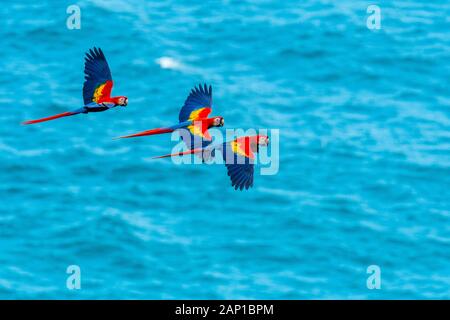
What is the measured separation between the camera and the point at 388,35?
107 metres

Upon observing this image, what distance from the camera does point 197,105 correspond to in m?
47.1

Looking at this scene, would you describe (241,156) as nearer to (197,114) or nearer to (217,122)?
(217,122)

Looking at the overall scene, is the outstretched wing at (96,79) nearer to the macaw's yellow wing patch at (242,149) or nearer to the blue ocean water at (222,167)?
the macaw's yellow wing patch at (242,149)

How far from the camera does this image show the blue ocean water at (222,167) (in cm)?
9231

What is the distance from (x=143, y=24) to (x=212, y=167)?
498 inches

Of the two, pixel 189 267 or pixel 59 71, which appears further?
pixel 59 71

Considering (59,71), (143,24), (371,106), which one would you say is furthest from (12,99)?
(371,106)

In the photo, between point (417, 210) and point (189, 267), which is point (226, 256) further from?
point (417, 210)

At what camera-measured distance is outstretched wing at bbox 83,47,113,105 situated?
45.1 m

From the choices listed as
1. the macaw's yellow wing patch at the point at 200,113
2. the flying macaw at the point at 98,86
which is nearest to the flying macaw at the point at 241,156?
the macaw's yellow wing patch at the point at 200,113

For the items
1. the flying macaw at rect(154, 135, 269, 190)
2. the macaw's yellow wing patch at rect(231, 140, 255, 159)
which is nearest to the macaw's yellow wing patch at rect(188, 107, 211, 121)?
the flying macaw at rect(154, 135, 269, 190)

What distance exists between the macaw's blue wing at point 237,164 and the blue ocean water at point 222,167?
141ft

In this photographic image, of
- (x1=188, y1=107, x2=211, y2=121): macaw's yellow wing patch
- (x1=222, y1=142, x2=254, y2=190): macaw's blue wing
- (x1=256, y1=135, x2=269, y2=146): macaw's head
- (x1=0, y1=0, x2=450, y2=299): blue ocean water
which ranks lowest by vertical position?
(x1=222, y1=142, x2=254, y2=190): macaw's blue wing

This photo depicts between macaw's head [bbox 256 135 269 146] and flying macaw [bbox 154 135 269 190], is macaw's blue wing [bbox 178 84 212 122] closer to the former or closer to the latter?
flying macaw [bbox 154 135 269 190]
